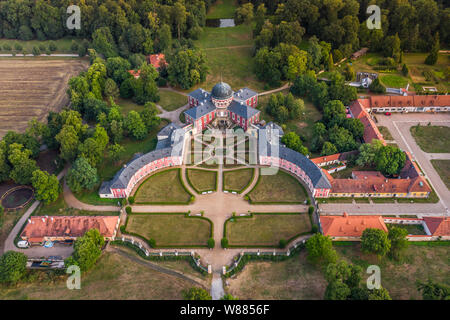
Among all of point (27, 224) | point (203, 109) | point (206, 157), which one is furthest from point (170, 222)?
point (203, 109)

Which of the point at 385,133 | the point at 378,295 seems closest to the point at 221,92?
the point at 385,133

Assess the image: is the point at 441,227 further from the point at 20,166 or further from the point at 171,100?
the point at 20,166

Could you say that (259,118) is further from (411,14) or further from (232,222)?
(411,14)

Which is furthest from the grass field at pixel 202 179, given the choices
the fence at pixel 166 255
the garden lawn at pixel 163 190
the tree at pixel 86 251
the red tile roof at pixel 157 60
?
the red tile roof at pixel 157 60

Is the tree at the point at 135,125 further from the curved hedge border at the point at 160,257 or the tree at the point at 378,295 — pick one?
the tree at the point at 378,295

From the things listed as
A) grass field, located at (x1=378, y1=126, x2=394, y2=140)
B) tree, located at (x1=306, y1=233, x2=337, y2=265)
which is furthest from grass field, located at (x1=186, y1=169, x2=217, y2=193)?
grass field, located at (x1=378, y1=126, x2=394, y2=140)

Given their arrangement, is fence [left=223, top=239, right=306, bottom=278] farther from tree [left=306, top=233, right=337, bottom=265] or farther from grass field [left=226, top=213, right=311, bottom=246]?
tree [left=306, top=233, right=337, bottom=265]

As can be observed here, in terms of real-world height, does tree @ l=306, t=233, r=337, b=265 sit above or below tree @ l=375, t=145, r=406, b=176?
below
